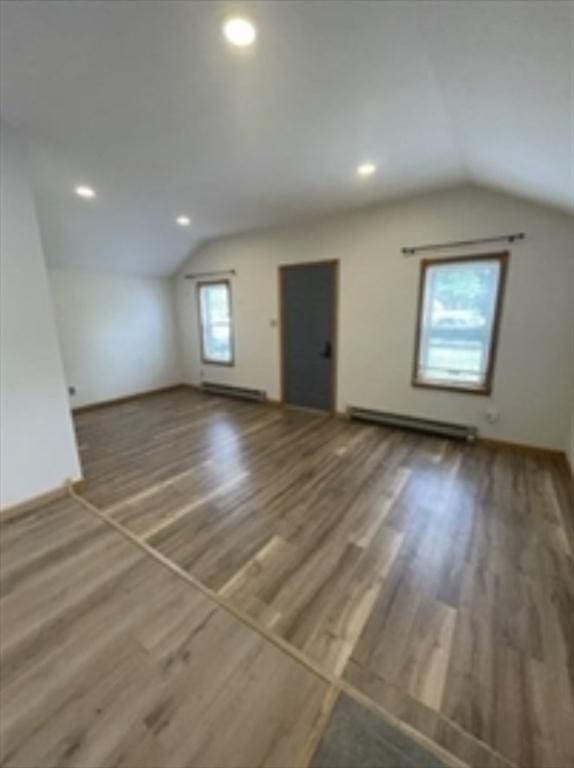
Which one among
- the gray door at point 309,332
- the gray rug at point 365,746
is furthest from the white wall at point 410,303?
the gray rug at point 365,746

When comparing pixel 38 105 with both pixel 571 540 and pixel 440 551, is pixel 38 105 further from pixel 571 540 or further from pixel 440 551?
pixel 571 540

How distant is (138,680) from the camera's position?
1.38m

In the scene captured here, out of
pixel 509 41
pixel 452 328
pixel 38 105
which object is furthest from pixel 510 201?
pixel 38 105

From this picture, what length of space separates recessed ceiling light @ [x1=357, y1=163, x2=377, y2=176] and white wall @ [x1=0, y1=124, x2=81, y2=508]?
8.23ft

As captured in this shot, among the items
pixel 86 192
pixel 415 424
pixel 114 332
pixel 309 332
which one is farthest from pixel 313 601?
pixel 114 332

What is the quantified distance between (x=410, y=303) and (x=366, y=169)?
1464 mm

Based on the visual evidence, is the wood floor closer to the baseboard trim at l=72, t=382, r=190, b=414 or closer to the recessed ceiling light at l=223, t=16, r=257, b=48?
the baseboard trim at l=72, t=382, r=190, b=414

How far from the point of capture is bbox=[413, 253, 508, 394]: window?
134 inches

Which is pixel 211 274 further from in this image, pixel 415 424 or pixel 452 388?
pixel 452 388

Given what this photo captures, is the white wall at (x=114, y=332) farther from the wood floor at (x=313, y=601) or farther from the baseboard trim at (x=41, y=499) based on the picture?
the baseboard trim at (x=41, y=499)

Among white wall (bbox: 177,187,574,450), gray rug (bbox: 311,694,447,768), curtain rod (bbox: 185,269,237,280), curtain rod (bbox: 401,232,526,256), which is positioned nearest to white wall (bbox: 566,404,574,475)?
white wall (bbox: 177,187,574,450)

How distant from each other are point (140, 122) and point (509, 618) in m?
3.55

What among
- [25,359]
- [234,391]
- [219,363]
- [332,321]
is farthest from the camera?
[219,363]

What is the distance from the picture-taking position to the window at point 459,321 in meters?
3.41
